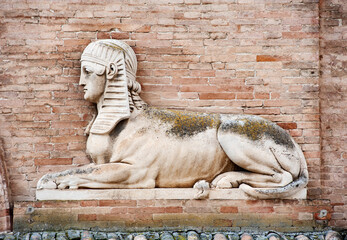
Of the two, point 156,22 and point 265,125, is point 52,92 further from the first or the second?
point 265,125

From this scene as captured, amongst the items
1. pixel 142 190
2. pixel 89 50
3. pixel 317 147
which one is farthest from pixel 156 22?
pixel 317 147

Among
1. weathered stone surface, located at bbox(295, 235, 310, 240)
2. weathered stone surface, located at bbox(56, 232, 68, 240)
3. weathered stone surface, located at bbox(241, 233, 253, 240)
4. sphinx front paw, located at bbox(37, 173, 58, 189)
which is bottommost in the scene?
weathered stone surface, located at bbox(295, 235, 310, 240)

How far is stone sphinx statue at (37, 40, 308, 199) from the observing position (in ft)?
17.2

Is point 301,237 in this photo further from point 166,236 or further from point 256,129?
point 166,236

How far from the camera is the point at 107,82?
17.5 feet

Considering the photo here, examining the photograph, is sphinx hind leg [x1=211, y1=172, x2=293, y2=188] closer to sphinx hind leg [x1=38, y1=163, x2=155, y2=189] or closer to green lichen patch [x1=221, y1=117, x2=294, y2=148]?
green lichen patch [x1=221, y1=117, x2=294, y2=148]

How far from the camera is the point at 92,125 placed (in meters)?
5.39

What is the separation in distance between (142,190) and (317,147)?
1929 mm

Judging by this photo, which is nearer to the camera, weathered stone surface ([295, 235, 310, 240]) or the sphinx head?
weathered stone surface ([295, 235, 310, 240])

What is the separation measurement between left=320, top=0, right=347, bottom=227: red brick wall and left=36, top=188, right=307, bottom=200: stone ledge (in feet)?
3.76

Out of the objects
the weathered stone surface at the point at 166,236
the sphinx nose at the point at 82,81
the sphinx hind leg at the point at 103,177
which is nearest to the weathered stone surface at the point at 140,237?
the weathered stone surface at the point at 166,236

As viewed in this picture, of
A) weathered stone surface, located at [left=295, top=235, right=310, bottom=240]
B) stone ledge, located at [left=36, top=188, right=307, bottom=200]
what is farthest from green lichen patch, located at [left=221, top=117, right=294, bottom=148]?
weathered stone surface, located at [left=295, top=235, right=310, bottom=240]

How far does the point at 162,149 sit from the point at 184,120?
38cm

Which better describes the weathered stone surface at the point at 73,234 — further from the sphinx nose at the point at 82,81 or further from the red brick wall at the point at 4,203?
the sphinx nose at the point at 82,81
